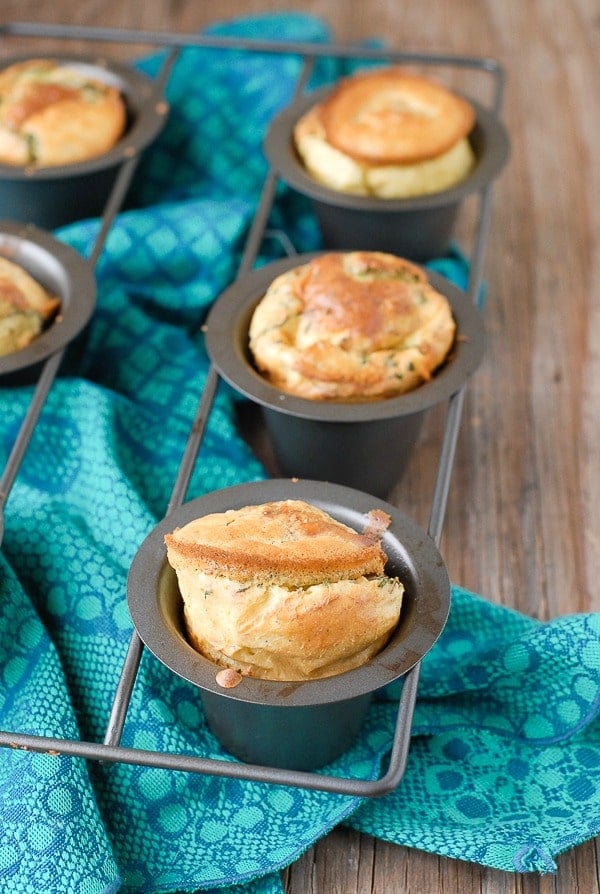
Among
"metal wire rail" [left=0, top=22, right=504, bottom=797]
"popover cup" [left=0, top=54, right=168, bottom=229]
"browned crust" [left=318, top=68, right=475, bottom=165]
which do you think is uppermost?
"browned crust" [left=318, top=68, right=475, bottom=165]

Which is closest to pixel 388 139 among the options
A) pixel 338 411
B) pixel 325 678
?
pixel 338 411

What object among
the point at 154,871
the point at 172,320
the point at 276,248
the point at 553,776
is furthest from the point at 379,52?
the point at 154,871

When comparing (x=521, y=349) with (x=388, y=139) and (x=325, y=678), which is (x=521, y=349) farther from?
(x=325, y=678)

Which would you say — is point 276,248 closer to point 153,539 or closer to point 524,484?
point 524,484

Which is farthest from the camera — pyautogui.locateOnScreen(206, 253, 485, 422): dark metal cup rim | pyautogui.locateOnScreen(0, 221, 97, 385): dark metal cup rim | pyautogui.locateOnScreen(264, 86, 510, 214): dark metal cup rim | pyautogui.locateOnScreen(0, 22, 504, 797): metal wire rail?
pyautogui.locateOnScreen(264, 86, 510, 214): dark metal cup rim

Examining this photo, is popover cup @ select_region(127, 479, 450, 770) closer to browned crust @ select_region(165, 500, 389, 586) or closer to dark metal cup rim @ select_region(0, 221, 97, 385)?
browned crust @ select_region(165, 500, 389, 586)

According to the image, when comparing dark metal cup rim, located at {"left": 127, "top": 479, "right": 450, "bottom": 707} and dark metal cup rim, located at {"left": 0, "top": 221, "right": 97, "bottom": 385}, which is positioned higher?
dark metal cup rim, located at {"left": 127, "top": 479, "right": 450, "bottom": 707}

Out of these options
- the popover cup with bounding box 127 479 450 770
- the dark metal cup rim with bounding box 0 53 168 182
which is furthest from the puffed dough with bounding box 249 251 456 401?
the dark metal cup rim with bounding box 0 53 168 182
